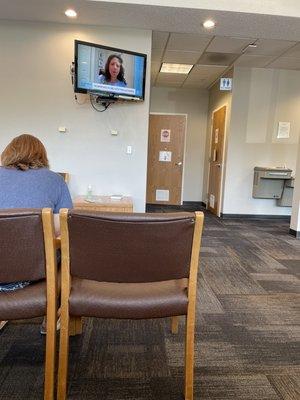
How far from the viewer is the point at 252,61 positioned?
4.78 m

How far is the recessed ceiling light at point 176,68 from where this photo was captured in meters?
5.12

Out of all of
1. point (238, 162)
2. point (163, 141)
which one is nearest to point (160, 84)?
point (163, 141)

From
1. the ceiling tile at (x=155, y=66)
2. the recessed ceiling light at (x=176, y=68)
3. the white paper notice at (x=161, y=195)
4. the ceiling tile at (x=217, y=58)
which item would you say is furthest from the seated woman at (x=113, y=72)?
the white paper notice at (x=161, y=195)

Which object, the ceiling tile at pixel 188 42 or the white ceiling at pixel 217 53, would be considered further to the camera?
the white ceiling at pixel 217 53

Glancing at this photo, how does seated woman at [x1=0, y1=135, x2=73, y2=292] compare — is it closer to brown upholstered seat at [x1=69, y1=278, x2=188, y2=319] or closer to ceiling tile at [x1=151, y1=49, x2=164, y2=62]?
brown upholstered seat at [x1=69, y1=278, x2=188, y2=319]

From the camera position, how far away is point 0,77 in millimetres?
3484

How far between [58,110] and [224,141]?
3.13 m

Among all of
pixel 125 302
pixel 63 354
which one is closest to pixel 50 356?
pixel 63 354

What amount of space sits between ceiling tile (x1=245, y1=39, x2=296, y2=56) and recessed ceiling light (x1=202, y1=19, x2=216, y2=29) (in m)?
0.85

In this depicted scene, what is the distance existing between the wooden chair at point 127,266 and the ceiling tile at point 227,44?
356cm

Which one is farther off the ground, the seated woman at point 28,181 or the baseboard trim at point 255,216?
the seated woman at point 28,181

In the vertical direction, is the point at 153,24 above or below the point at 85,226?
above

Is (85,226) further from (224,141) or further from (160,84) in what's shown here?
(160,84)

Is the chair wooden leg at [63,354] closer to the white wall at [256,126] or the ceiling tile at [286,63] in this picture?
the white wall at [256,126]
